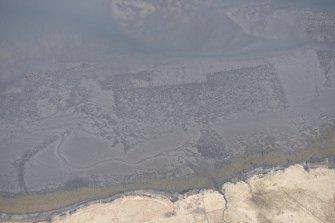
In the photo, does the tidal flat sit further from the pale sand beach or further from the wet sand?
the pale sand beach

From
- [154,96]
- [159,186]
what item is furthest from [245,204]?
Result: [154,96]

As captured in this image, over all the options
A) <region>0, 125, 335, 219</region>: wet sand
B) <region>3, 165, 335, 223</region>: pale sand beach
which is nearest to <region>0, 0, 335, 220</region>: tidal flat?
<region>0, 125, 335, 219</region>: wet sand

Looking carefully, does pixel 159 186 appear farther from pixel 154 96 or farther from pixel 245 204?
pixel 154 96

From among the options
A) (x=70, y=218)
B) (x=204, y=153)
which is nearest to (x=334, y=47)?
(x=204, y=153)

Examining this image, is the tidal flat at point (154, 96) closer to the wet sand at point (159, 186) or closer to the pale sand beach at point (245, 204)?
the wet sand at point (159, 186)

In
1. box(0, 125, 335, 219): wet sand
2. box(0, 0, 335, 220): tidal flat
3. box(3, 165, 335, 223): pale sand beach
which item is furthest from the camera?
box(0, 0, 335, 220): tidal flat

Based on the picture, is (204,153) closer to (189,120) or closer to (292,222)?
(189,120)

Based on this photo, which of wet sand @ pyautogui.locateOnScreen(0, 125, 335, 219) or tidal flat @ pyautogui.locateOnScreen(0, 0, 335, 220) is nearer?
wet sand @ pyautogui.locateOnScreen(0, 125, 335, 219)

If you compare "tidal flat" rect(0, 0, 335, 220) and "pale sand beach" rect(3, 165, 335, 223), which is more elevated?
"tidal flat" rect(0, 0, 335, 220)

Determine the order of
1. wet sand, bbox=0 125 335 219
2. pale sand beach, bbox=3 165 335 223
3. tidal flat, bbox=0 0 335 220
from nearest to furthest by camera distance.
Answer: pale sand beach, bbox=3 165 335 223 < wet sand, bbox=0 125 335 219 < tidal flat, bbox=0 0 335 220
